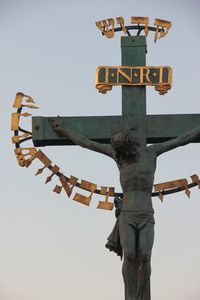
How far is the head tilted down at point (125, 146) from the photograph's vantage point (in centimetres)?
1644

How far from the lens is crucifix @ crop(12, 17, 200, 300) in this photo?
16234 millimetres

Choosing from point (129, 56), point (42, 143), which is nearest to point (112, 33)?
point (129, 56)

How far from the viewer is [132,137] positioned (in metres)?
16.5

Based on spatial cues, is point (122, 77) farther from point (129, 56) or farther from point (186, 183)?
point (186, 183)

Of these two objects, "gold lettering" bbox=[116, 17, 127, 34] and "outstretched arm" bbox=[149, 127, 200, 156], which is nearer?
"outstretched arm" bbox=[149, 127, 200, 156]

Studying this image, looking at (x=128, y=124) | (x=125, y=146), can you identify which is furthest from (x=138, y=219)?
(x=128, y=124)

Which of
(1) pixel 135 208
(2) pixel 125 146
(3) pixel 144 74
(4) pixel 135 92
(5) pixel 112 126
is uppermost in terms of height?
(3) pixel 144 74

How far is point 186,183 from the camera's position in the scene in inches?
678

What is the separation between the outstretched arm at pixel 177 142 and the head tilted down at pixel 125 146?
287mm

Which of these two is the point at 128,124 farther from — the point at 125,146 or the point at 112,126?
the point at 125,146

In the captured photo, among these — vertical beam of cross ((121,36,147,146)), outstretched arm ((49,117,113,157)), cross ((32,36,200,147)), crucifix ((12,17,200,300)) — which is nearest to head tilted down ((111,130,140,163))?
crucifix ((12,17,200,300))

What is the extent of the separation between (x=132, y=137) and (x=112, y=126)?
2.39 feet

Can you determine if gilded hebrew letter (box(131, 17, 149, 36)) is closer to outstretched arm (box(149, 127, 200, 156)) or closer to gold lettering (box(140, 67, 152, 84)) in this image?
gold lettering (box(140, 67, 152, 84))

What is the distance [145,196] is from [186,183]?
3.06 ft
